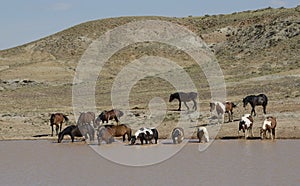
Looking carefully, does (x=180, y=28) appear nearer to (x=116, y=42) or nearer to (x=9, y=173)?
(x=116, y=42)

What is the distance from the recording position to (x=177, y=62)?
6900 cm

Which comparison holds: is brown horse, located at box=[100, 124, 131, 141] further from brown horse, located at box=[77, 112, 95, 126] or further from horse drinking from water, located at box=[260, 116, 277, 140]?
horse drinking from water, located at box=[260, 116, 277, 140]

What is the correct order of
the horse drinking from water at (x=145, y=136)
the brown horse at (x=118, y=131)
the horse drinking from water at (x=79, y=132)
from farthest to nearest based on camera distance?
the horse drinking from water at (x=79, y=132) → the brown horse at (x=118, y=131) → the horse drinking from water at (x=145, y=136)

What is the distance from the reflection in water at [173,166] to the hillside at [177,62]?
386 centimetres

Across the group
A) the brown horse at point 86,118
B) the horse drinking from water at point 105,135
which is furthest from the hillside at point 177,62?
the horse drinking from water at point 105,135

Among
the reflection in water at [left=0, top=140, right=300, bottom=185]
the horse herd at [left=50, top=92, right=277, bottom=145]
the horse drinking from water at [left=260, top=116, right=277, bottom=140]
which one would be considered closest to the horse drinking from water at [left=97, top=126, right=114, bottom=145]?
the horse herd at [left=50, top=92, right=277, bottom=145]

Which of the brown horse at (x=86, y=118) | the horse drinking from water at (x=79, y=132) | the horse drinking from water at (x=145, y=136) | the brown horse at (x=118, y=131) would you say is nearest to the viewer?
the horse drinking from water at (x=145, y=136)

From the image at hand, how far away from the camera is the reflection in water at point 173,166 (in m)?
14.5

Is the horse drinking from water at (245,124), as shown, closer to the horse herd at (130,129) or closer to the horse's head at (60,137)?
the horse herd at (130,129)

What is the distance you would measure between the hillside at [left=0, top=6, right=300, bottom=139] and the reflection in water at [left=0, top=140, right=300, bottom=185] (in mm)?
3856

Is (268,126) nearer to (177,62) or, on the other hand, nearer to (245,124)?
(245,124)

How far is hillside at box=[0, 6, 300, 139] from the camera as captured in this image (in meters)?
30.7

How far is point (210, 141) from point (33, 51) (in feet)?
212

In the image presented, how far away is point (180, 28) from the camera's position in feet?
283
